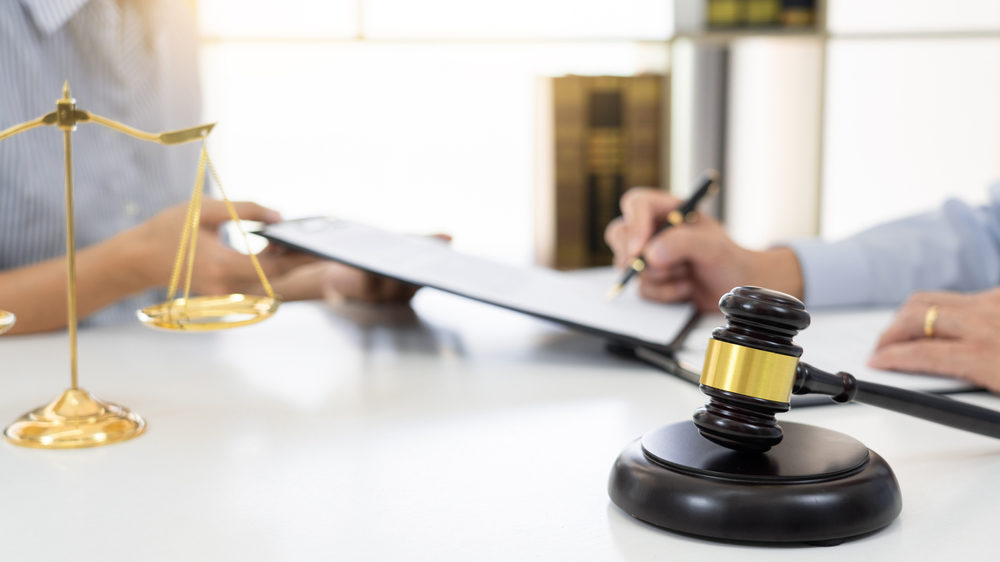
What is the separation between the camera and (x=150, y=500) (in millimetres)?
545

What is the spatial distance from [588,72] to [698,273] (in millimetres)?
1844

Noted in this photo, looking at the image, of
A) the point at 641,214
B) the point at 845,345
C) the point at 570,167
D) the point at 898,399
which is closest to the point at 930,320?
the point at 845,345

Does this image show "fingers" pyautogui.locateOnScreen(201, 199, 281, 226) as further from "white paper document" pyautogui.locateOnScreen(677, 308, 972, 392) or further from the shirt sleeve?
the shirt sleeve

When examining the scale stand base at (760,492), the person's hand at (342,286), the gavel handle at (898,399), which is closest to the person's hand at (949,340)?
the gavel handle at (898,399)

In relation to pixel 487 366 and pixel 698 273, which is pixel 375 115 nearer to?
pixel 698 273

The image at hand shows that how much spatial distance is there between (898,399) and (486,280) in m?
0.48

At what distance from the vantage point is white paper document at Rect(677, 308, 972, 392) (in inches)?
30.2

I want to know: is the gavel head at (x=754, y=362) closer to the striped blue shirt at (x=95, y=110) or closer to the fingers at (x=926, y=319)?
the fingers at (x=926, y=319)

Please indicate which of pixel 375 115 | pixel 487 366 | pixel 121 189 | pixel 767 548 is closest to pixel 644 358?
pixel 487 366

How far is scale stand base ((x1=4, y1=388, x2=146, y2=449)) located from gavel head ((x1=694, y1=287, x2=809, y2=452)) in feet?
1.38

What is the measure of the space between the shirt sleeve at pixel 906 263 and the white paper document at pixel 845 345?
32mm

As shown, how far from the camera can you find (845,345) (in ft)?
2.96

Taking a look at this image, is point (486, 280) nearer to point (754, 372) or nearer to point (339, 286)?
point (339, 286)

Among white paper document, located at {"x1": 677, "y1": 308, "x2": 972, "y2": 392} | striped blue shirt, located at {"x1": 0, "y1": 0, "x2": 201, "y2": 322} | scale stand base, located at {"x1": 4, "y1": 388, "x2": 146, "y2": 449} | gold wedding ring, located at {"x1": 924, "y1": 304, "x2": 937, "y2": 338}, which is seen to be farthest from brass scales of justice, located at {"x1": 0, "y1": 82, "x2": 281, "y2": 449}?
striped blue shirt, located at {"x1": 0, "y1": 0, "x2": 201, "y2": 322}
